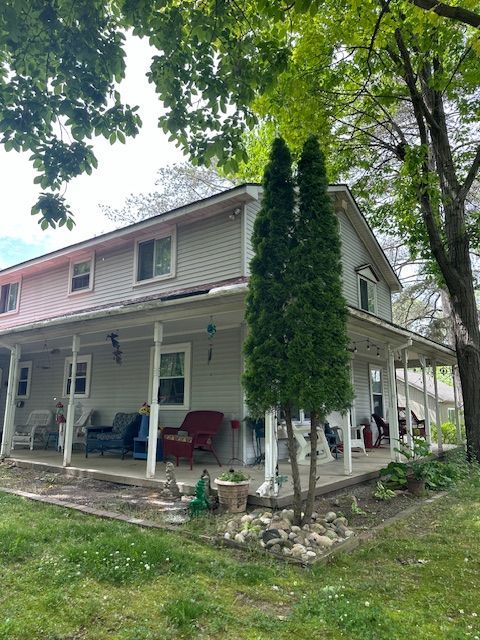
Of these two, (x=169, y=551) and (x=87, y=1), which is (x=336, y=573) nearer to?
(x=169, y=551)

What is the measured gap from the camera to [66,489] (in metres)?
7.14

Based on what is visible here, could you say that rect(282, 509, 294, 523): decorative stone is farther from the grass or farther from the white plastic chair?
the white plastic chair

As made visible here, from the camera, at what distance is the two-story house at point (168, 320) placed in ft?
27.5

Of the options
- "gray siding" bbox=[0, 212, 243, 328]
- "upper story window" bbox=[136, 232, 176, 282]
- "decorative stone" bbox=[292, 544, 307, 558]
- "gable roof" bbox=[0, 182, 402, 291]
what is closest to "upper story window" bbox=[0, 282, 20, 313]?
"gray siding" bbox=[0, 212, 243, 328]

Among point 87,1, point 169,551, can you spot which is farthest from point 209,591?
point 87,1

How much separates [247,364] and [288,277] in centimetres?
109

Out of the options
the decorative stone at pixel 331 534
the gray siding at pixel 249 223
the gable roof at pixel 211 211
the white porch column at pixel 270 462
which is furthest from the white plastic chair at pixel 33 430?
the decorative stone at pixel 331 534

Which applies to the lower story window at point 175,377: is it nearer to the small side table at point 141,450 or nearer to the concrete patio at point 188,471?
the small side table at point 141,450

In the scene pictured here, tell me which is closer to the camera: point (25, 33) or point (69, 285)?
point (25, 33)

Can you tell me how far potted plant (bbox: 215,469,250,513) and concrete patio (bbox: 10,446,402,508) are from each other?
26 centimetres

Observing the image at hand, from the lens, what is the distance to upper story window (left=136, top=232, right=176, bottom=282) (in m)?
10.7

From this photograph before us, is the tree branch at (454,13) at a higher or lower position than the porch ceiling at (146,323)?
higher

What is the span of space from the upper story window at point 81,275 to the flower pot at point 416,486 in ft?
30.7

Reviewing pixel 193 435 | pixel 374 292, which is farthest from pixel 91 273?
pixel 374 292
